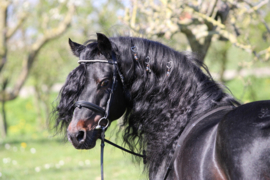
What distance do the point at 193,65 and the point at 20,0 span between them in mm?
7848

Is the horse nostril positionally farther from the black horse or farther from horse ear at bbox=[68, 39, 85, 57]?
horse ear at bbox=[68, 39, 85, 57]

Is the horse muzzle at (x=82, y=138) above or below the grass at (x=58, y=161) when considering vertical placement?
above

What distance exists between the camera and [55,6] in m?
10.3

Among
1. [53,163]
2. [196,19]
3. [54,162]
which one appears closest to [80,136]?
[196,19]

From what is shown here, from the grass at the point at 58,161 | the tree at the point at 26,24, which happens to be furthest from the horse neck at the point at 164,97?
the tree at the point at 26,24

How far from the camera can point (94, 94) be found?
214cm

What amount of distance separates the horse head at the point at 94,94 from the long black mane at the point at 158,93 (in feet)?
0.15

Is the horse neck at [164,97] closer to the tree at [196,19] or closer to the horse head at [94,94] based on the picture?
the horse head at [94,94]

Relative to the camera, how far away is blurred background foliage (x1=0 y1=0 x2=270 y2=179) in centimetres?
420

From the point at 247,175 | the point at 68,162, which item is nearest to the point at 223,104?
the point at 247,175

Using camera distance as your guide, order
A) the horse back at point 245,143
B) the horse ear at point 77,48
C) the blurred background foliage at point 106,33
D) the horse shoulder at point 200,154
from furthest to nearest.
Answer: the blurred background foliage at point 106,33, the horse ear at point 77,48, the horse shoulder at point 200,154, the horse back at point 245,143

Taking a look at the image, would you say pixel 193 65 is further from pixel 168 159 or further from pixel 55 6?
pixel 55 6

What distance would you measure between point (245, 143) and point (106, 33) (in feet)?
5.31

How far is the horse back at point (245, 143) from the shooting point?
1486 mm
